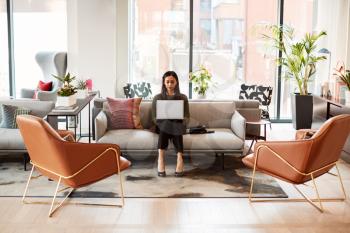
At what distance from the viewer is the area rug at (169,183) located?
514 centimetres

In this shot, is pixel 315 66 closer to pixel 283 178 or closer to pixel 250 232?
pixel 283 178

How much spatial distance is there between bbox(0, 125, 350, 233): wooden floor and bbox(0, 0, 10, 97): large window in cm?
501

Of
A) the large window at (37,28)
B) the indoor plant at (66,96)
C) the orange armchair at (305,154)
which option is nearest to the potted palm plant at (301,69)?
the orange armchair at (305,154)

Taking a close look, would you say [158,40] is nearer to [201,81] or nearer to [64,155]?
[201,81]

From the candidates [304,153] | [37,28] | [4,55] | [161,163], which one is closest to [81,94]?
[161,163]

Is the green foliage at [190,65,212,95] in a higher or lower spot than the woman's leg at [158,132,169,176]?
higher

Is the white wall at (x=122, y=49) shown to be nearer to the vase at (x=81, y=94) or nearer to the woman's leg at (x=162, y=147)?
the vase at (x=81, y=94)

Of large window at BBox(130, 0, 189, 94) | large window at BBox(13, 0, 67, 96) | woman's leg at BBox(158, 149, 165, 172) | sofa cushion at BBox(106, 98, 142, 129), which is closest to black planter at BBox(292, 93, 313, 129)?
large window at BBox(130, 0, 189, 94)

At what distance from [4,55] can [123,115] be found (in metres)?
4.08

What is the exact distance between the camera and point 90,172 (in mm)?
4590

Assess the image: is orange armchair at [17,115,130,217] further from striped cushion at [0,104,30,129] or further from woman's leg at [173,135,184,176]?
striped cushion at [0,104,30,129]

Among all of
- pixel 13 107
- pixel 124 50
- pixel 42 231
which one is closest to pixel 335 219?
pixel 42 231

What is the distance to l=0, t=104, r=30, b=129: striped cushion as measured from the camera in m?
6.26

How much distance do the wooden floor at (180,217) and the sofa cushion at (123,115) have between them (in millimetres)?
1517
